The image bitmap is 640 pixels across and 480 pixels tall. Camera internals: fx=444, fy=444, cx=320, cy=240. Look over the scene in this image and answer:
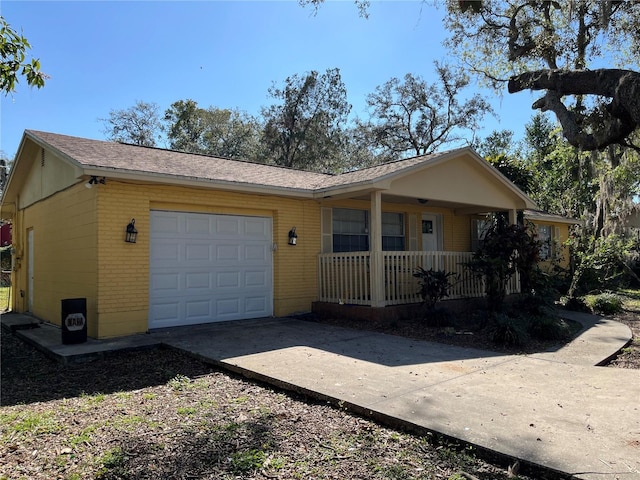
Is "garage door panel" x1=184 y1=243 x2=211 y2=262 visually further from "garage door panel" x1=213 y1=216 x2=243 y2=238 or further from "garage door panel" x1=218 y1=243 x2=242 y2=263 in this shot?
"garage door panel" x1=213 y1=216 x2=243 y2=238

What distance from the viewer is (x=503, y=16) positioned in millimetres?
12562

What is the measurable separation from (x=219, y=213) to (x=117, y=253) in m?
2.22

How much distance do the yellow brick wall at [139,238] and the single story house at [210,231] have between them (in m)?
0.02

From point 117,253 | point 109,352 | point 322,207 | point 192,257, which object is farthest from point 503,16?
point 109,352

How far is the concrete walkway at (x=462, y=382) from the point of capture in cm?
337

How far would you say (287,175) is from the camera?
11.6 m

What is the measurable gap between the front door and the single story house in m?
0.89

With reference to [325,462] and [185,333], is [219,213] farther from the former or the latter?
[325,462]

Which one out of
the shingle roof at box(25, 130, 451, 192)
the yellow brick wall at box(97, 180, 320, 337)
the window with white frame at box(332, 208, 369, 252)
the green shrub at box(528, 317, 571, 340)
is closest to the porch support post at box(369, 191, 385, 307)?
the shingle roof at box(25, 130, 451, 192)

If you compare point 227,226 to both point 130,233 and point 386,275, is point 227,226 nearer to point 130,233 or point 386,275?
point 130,233

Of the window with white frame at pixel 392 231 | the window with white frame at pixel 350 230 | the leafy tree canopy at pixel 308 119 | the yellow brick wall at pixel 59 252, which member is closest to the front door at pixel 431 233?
the window with white frame at pixel 392 231

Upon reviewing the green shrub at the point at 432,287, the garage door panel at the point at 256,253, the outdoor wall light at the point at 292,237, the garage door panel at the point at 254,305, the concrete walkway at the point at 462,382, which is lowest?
the concrete walkway at the point at 462,382

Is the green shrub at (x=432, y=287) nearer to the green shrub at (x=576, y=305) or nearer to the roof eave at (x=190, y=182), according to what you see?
the roof eave at (x=190, y=182)

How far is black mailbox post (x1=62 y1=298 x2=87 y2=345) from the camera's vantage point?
23.2 feet
